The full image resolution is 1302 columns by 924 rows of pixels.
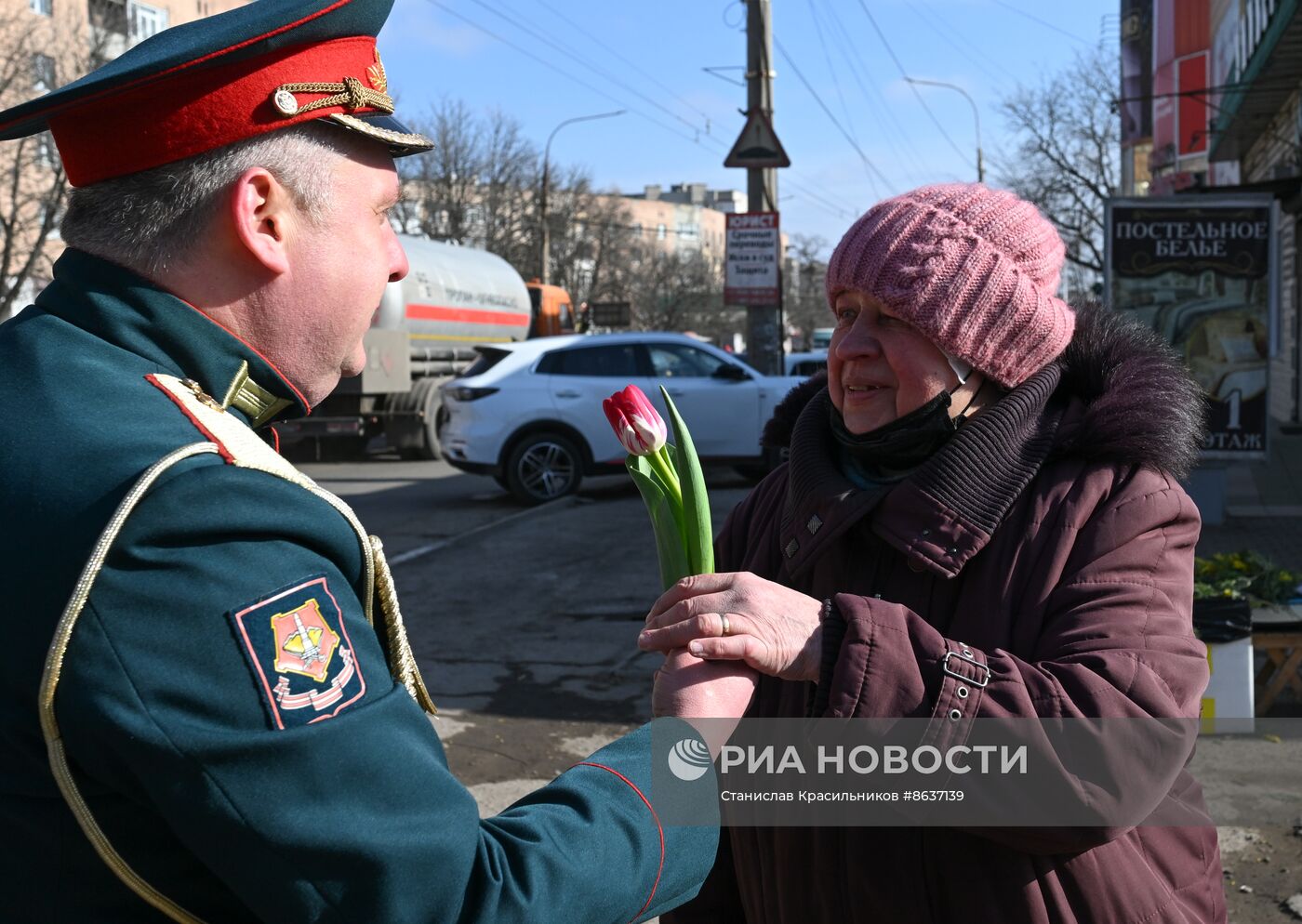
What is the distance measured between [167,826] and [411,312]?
1766 centimetres

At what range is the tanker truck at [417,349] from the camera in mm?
17281

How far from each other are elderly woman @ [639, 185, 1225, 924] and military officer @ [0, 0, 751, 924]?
48cm

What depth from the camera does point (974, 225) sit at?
208 cm

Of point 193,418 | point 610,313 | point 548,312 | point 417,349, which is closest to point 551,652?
point 193,418

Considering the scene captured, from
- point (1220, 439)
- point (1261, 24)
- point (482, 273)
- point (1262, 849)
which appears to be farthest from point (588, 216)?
point (1262, 849)

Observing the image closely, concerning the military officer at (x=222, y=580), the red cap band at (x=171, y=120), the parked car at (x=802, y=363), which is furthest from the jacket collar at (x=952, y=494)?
the parked car at (x=802, y=363)

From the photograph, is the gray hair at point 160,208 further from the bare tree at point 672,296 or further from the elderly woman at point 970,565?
the bare tree at point 672,296

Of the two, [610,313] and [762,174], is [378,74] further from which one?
[610,313]

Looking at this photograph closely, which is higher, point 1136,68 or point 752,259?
point 1136,68

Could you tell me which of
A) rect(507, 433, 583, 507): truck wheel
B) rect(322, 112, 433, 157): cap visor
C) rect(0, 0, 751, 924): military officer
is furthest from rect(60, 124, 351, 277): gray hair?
rect(507, 433, 583, 507): truck wheel

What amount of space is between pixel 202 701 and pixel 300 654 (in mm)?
95

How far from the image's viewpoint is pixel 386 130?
148cm

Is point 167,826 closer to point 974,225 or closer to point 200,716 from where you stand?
point 200,716

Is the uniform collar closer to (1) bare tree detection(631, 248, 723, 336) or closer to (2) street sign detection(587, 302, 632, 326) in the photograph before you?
(2) street sign detection(587, 302, 632, 326)
